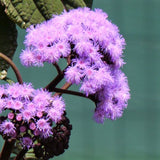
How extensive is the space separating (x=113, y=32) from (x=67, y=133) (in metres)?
0.19

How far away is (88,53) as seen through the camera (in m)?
0.78

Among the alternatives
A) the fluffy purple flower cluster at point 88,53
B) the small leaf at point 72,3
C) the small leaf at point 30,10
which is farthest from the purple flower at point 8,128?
the small leaf at point 72,3

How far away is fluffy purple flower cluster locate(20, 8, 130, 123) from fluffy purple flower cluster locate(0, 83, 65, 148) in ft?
0.16

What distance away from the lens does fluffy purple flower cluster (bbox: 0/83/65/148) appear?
0.79 m

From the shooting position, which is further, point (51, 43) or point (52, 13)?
point (52, 13)

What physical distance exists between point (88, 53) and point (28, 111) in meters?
0.13

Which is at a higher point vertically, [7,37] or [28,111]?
[7,37]

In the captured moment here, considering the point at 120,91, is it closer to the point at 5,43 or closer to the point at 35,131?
the point at 35,131

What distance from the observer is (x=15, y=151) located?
1.10 m

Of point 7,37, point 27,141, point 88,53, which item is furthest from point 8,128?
point 7,37

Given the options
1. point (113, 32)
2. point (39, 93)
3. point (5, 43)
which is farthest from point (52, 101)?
point (5, 43)

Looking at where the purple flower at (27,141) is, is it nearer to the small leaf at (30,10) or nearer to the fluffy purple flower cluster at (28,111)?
the fluffy purple flower cluster at (28,111)

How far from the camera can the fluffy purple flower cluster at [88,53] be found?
0.78m

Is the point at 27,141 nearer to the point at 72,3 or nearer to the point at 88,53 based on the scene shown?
the point at 88,53
